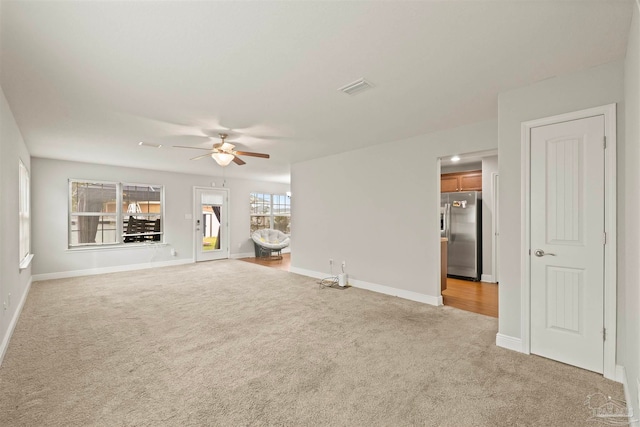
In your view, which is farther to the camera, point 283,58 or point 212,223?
point 212,223

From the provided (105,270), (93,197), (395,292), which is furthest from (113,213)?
(395,292)

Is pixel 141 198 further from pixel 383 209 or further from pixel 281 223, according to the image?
pixel 383 209

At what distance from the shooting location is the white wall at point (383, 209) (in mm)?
4105

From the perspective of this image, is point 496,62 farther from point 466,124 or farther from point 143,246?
point 143,246

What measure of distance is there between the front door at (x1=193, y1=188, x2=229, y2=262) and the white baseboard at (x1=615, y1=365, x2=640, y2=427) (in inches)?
312

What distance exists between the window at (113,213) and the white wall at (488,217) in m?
7.37

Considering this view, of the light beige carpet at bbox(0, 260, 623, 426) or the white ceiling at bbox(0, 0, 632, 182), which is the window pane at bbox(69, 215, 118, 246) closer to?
the light beige carpet at bbox(0, 260, 623, 426)

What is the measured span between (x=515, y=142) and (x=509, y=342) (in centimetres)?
189

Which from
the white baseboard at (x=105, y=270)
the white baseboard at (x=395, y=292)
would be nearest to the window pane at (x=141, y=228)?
the white baseboard at (x=105, y=270)

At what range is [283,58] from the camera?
7.22 feet

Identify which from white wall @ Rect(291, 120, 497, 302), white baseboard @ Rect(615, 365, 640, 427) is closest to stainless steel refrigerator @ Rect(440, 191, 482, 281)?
white wall @ Rect(291, 120, 497, 302)

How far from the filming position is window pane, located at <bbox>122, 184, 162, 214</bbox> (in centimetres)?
681

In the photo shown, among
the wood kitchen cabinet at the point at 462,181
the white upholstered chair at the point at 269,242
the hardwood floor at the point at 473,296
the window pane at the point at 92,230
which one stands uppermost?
the wood kitchen cabinet at the point at 462,181

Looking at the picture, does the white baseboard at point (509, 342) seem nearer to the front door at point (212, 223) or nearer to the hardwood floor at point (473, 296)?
the hardwood floor at point (473, 296)
